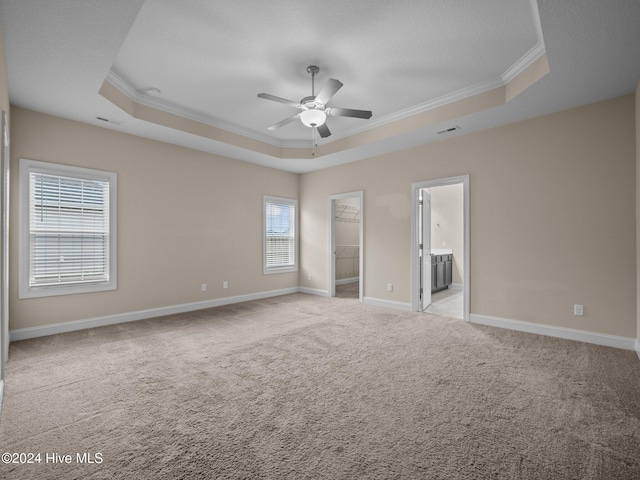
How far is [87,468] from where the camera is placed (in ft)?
5.28

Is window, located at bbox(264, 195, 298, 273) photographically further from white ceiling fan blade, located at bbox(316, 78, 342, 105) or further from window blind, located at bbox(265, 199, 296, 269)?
white ceiling fan blade, located at bbox(316, 78, 342, 105)

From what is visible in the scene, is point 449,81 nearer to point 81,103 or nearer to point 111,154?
point 81,103

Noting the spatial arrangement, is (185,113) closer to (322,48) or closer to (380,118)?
(322,48)

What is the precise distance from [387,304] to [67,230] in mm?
4999

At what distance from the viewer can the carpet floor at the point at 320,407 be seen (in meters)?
1.64

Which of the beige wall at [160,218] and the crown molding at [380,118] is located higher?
the crown molding at [380,118]

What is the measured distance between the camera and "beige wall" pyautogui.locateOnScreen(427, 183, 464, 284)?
7707mm

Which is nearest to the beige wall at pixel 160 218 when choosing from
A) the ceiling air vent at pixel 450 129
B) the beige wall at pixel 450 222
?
the ceiling air vent at pixel 450 129

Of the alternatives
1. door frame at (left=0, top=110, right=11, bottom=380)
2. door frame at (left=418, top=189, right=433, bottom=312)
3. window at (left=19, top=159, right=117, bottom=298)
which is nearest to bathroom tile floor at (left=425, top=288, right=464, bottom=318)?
door frame at (left=418, top=189, right=433, bottom=312)

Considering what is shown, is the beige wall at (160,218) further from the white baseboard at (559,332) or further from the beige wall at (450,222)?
the beige wall at (450,222)

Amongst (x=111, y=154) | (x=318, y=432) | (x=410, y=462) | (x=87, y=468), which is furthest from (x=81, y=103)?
(x=410, y=462)

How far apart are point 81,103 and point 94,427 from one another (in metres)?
3.49

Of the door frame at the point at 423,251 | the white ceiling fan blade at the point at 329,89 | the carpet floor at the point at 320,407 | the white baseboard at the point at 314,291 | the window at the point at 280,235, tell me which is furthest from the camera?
the white baseboard at the point at 314,291

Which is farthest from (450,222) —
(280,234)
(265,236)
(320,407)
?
(320,407)
